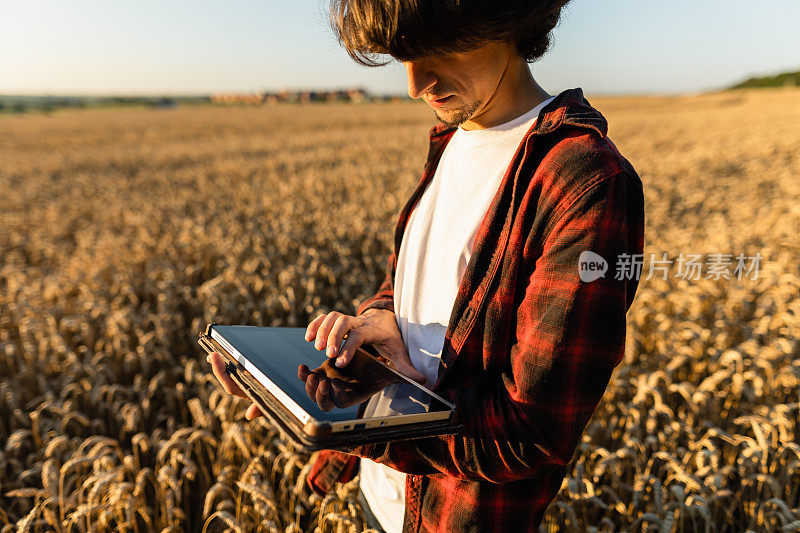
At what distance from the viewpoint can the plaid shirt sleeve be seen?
94 centimetres

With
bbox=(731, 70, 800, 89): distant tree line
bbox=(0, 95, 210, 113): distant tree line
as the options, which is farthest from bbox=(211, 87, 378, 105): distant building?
bbox=(731, 70, 800, 89): distant tree line

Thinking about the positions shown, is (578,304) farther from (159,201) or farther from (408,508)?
(159,201)

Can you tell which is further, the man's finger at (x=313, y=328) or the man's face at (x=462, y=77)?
the man's finger at (x=313, y=328)

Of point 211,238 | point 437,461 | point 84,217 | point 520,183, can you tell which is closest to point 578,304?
point 520,183

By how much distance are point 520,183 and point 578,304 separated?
0.31m

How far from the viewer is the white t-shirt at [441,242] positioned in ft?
4.17

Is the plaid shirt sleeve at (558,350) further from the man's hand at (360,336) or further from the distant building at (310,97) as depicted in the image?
the distant building at (310,97)

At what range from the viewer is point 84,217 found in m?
8.51

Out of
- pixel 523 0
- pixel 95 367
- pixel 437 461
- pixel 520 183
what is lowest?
pixel 95 367

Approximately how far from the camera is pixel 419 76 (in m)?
1.14

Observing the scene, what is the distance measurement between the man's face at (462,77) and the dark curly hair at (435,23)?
5 centimetres
